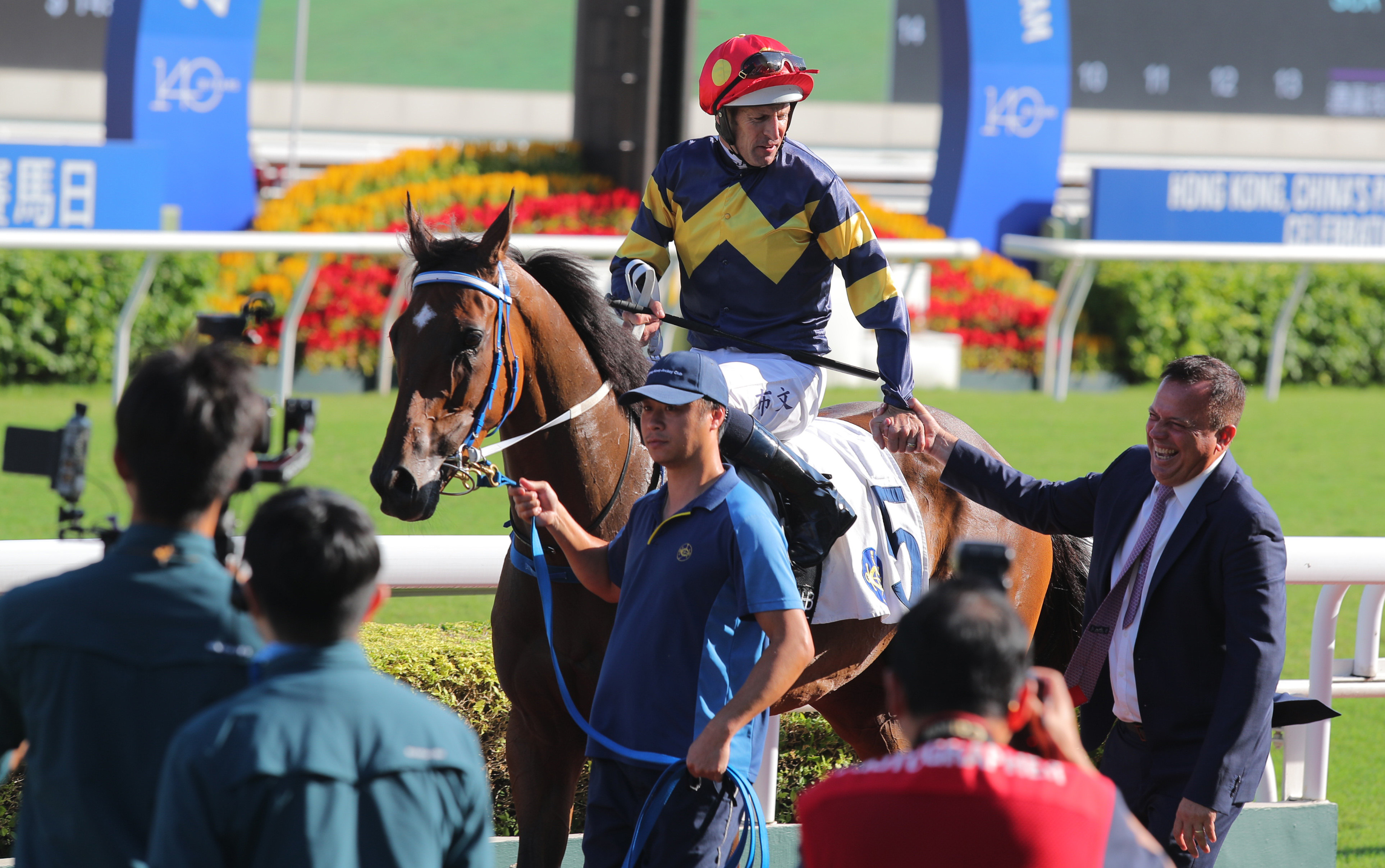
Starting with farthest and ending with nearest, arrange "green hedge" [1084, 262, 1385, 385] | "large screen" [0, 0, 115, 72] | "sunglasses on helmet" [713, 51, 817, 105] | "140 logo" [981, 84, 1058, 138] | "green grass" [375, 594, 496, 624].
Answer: "large screen" [0, 0, 115, 72] → "140 logo" [981, 84, 1058, 138] → "green hedge" [1084, 262, 1385, 385] → "green grass" [375, 594, 496, 624] → "sunglasses on helmet" [713, 51, 817, 105]

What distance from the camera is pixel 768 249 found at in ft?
11.6

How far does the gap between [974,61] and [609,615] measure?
1032cm

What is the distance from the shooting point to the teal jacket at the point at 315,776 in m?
1.69

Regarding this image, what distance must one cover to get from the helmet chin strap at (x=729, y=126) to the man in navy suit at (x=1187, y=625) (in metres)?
1.07

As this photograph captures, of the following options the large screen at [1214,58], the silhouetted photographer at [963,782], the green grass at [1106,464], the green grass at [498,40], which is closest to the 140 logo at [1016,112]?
the green grass at [1106,464]

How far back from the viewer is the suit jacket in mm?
2777

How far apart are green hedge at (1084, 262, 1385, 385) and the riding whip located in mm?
7997

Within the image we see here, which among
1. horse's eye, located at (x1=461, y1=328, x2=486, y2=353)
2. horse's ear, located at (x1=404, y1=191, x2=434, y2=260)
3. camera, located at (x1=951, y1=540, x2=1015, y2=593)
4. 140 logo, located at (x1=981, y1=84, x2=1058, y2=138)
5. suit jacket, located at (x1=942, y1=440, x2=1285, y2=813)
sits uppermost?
140 logo, located at (x1=981, y1=84, x2=1058, y2=138)

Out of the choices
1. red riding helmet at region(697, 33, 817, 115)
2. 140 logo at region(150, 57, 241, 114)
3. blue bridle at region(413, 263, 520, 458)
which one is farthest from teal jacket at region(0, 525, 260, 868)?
140 logo at region(150, 57, 241, 114)

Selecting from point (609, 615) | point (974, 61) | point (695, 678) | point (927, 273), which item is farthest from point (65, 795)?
point (974, 61)

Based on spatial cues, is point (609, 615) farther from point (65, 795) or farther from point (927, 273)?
point (927, 273)

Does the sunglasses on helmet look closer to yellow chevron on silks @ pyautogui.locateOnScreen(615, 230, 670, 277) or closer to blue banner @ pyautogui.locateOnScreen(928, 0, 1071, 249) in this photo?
A: yellow chevron on silks @ pyautogui.locateOnScreen(615, 230, 670, 277)

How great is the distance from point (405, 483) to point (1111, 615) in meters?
1.49

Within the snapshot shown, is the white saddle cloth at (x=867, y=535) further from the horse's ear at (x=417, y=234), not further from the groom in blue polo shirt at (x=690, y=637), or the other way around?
the horse's ear at (x=417, y=234)
